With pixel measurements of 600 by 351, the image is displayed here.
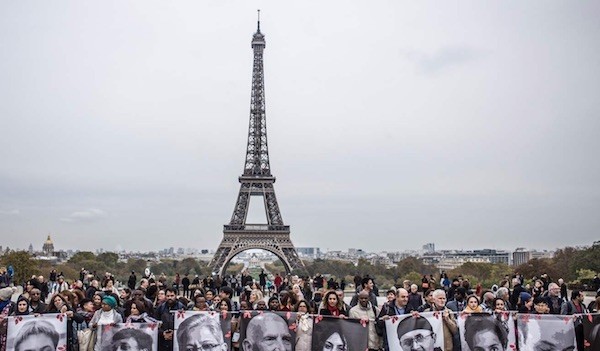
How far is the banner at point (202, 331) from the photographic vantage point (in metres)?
10.8

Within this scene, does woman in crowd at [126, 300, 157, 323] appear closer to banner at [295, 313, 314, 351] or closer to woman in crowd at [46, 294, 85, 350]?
woman in crowd at [46, 294, 85, 350]

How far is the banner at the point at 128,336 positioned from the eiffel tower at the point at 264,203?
153 ft

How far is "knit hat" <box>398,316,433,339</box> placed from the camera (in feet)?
35.1

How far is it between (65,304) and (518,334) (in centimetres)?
724

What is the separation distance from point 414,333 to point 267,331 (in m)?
2.29

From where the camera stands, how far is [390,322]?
1070 centimetres

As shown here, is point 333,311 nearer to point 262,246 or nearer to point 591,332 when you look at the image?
point 591,332

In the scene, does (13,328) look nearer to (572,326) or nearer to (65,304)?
(65,304)

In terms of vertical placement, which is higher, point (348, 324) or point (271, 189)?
point (271, 189)

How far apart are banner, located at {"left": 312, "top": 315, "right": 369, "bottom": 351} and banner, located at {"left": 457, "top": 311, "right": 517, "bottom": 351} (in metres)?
1.55

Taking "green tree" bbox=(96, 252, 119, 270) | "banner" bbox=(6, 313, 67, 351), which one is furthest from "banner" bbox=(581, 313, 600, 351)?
"green tree" bbox=(96, 252, 119, 270)

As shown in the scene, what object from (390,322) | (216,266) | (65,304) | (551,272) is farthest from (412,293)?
(551,272)

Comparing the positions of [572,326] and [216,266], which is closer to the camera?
[572,326]

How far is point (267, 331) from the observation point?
10.9m
